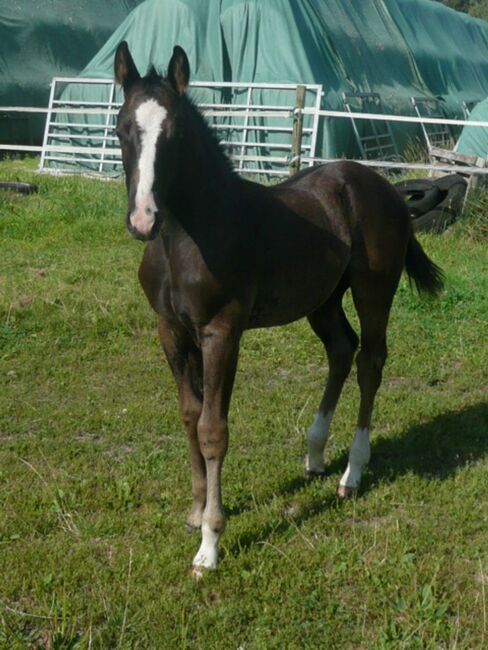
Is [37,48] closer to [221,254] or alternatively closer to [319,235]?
[319,235]

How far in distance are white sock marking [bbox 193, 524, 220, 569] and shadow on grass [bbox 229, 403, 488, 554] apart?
0.42 metres

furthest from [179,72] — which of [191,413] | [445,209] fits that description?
[445,209]

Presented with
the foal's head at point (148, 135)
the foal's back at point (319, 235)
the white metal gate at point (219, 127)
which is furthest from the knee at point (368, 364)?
the white metal gate at point (219, 127)

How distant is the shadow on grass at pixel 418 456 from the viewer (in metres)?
4.84

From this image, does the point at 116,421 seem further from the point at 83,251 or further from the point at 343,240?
the point at 83,251

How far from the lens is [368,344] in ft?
17.2

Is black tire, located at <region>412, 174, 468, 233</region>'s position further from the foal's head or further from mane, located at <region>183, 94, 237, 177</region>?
the foal's head

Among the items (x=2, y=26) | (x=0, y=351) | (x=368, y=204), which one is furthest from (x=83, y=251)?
(x=2, y=26)

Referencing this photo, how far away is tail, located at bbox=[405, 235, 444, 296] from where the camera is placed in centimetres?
573

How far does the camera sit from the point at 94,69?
66.9ft

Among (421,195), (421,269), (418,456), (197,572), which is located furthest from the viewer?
(421,195)

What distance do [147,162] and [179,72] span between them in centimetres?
54

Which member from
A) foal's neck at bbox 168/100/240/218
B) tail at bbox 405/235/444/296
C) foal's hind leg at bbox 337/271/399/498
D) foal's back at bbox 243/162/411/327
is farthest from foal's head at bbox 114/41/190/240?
tail at bbox 405/235/444/296

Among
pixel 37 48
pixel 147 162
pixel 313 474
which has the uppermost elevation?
pixel 147 162
